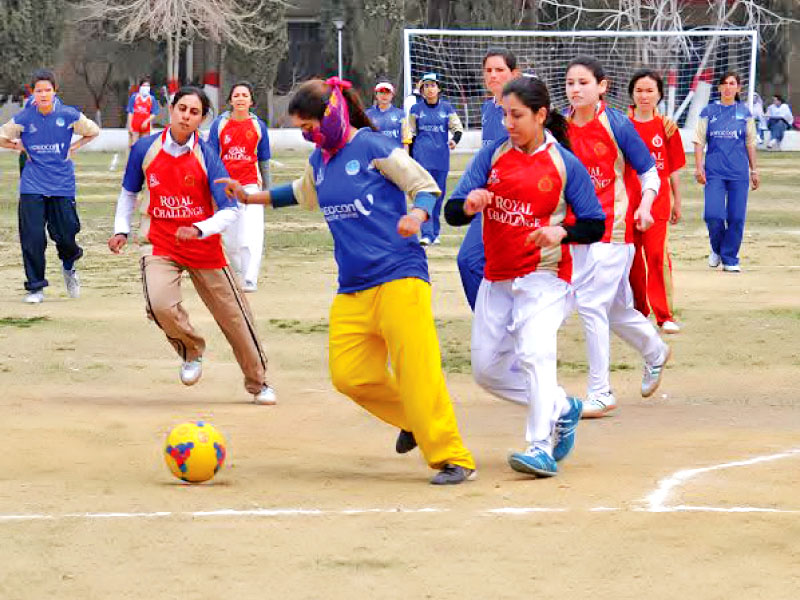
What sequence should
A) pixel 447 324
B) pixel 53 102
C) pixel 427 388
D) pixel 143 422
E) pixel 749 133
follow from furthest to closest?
pixel 749 133
pixel 53 102
pixel 447 324
pixel 143 422
pixel 427 388

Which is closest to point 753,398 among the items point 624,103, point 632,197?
point 632,197

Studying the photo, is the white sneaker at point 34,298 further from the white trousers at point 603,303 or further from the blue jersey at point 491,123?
the white trousers at point 603,303

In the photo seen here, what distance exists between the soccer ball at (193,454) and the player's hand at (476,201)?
61.7 inches

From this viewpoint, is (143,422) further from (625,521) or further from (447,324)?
(447,324)

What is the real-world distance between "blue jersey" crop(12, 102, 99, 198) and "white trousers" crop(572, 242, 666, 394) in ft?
21.6

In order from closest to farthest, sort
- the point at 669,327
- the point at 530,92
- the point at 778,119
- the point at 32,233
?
the point at 530,92
the point at 669,327
the point at 32,233
the point at 778,119

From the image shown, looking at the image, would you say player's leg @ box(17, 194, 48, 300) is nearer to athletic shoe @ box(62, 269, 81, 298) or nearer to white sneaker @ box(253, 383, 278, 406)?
athletic shoe @ box(62, 269, 81, 298)

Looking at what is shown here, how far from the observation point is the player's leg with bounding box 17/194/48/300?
14633 millimetres

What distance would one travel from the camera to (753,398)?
1006 cm

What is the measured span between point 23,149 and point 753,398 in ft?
24.4

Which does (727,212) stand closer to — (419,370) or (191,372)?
(191,372)

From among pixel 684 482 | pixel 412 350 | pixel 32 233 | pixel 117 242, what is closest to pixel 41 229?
pixel 32 233

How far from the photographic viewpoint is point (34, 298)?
1477cm

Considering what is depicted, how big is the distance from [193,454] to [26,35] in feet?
141
